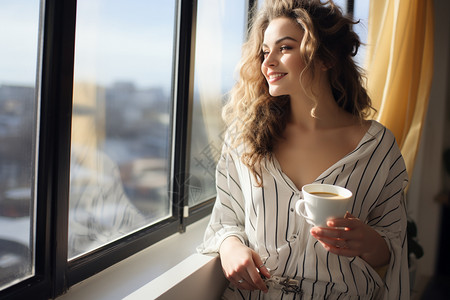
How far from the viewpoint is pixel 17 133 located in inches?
35.6

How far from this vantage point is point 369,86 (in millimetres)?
1752

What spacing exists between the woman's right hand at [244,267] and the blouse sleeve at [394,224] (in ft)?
1.15

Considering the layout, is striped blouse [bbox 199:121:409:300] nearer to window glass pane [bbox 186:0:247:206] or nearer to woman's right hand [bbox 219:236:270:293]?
woman's right hand [bbox 219:236:270:293]

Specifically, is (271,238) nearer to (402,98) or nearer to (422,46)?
(402,98)

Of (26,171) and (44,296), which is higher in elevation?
(26,171)

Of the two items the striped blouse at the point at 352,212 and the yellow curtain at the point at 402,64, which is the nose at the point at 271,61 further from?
the yellow curtain at the point at 402,64

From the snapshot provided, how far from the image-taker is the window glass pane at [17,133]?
2.85ft

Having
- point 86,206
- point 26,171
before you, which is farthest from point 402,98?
point 26,171

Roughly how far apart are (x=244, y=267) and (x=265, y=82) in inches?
22.7

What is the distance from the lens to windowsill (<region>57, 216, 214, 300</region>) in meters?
1.03

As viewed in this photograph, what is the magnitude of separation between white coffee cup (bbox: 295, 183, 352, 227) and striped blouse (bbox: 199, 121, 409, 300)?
172mm

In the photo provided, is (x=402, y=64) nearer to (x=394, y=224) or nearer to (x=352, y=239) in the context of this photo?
(x=394, y=224)

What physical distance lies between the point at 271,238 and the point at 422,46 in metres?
1.19

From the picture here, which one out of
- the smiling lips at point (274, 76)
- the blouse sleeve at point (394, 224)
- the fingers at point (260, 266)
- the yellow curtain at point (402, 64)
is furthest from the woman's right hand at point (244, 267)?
the yellow curtain at point (402, 64)
